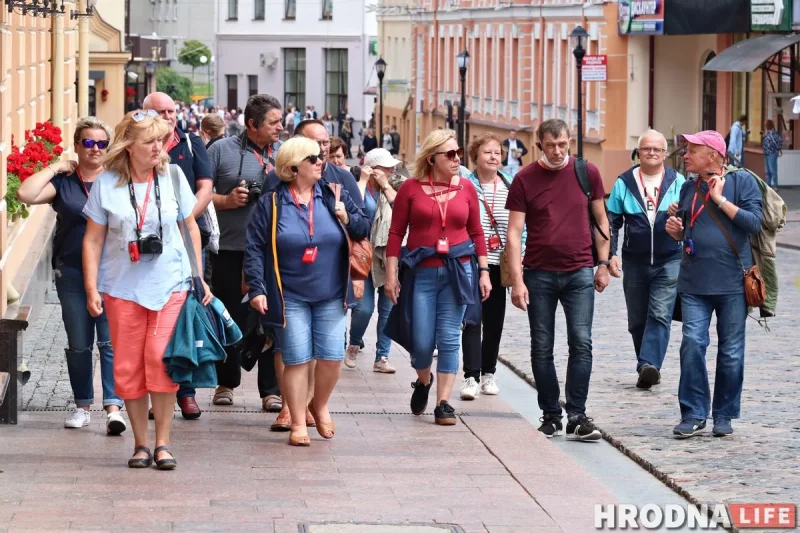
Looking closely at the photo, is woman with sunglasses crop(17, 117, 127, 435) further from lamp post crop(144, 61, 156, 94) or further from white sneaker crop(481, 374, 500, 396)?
lamp post crop(144, 61, 156, 94)

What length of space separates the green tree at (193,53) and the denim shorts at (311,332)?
297ft

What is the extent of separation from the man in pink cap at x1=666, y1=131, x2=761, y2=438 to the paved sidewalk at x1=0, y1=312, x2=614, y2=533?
0.97m

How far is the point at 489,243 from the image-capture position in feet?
37.0

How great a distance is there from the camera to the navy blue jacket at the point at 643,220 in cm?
1161

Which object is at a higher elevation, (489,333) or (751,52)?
(751,52)

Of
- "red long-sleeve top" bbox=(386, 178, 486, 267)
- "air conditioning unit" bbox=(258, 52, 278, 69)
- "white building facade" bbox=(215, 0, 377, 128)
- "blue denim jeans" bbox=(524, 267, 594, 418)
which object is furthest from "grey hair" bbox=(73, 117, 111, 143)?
"air conditioning unit" bbox=(258, 52, 278, 69)

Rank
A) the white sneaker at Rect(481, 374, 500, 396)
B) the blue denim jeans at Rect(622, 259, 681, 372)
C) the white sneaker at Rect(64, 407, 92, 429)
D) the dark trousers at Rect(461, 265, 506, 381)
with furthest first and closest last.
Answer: the blue denim jeans at Rect(622, 259, 681, 372) < the white sneaker at Rect(481, 374, 500, 396) < the dark trousers at Rect(461, 265, 506, 381) < the white sneaker at Rect(64, 407, 92, 429)

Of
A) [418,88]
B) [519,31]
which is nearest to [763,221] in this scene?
[519,31]

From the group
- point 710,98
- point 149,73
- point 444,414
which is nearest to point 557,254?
point 444,414

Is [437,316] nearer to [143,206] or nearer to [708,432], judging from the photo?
[708,432]

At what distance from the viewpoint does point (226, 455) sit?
887 centimetres

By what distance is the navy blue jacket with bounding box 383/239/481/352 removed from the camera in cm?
992

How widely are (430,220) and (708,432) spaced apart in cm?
202

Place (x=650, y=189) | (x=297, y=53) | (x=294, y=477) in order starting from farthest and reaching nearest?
(x=297, y=53), (x=650, y=189), (x=294, y=477)
